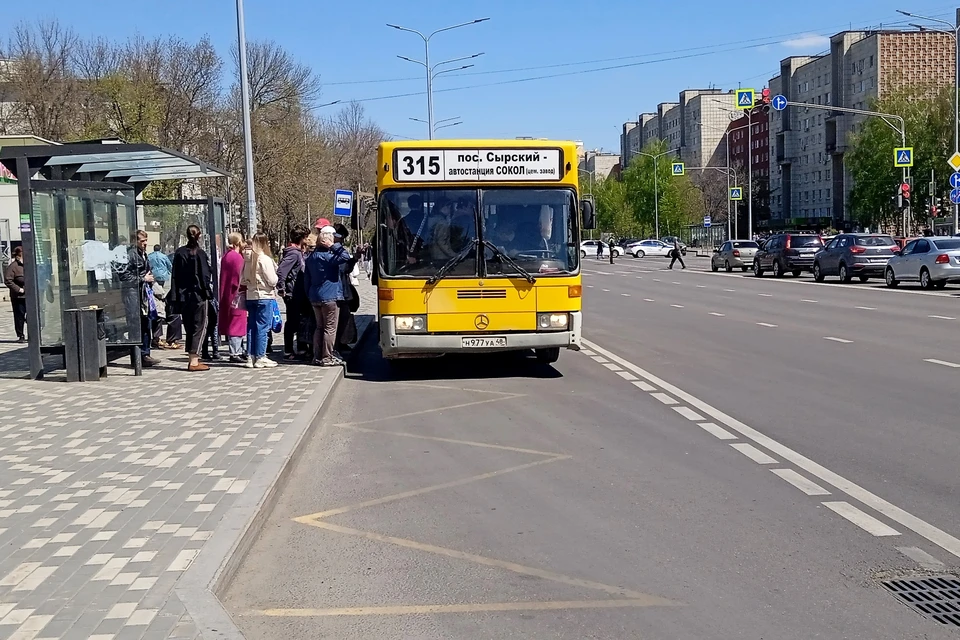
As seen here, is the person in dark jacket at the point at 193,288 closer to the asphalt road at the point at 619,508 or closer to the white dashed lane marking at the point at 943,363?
the asphalt road at the point at 619,508

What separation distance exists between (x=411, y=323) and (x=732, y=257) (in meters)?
43.4

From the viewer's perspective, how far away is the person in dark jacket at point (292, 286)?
1502 cm

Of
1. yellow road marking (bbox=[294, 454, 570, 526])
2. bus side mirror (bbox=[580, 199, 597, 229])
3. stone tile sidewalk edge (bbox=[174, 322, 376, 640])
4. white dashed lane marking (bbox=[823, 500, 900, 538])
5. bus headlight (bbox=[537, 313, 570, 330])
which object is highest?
bus side mirror (bbox=[580, 199, 597, 229])

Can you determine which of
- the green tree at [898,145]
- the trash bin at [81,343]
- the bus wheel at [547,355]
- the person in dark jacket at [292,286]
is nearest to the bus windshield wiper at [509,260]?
the bus wheel at [547,355]

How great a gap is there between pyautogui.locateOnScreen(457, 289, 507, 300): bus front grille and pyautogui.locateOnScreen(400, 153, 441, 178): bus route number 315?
5.14ft

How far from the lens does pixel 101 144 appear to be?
11977mm

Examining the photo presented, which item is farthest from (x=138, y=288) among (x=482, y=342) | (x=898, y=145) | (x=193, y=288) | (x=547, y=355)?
(x=898, y=145)

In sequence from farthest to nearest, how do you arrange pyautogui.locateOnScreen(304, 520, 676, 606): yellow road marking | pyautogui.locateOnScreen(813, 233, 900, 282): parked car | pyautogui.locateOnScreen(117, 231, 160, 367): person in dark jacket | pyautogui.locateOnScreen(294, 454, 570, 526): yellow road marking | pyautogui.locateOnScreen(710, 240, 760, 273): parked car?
1. pyautogui.locateOnScreen(710, 240, 760, 273): parked car
2. pyautogui.locateOnScreen(813, 233, 900, 282): parked car
3. pyautogui.locateOnScreen(117, 231, 160, 367): person in dark jacket
4. pyautogui.locateOnScreen(294, 454, 570, 526): yellow road marking
5. pyautogui.locateOnScreen(304, 520, 676, 606): yellow road marking

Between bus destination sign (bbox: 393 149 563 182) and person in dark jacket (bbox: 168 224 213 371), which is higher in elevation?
bus destination sign (bbox: 393 149 563 182)

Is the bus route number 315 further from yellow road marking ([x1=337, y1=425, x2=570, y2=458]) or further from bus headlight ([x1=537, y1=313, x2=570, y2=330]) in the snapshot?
yellow road marking ([x1=337, y1=425, x2=570, y2=458])

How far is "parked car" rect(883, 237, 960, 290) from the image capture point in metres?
29.1

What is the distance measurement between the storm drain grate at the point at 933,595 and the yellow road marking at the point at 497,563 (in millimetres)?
1109

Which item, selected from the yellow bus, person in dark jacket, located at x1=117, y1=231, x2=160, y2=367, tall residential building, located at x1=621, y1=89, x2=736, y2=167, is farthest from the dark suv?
tall residential building, located at x1=621, y1=89, x2=736, y2=167

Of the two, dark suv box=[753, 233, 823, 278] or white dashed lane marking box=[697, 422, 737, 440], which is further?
dark suv box=[753, 233, 823, 278]
